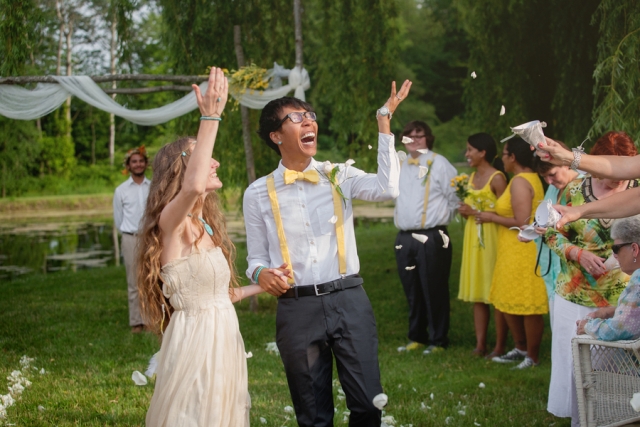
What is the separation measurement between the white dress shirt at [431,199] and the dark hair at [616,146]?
10.3 ft

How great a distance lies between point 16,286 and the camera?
43.0ft

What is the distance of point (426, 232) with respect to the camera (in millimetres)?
7793

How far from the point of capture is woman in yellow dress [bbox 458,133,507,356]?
7395 millimetres

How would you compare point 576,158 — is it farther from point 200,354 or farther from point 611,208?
point 200,354

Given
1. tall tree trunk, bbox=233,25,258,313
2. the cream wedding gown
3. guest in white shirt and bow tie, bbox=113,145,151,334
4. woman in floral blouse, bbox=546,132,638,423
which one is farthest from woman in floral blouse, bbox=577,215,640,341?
guest in white shirt and bow tie, bbox=113,145,151,334

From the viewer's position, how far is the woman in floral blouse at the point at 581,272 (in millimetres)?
4641

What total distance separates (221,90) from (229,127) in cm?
740

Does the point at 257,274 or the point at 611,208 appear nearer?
the point at 611,208

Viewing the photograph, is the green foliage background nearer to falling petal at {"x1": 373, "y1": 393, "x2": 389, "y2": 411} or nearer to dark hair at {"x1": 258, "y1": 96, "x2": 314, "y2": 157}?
dark hair at {"x1": 258, "y1": 96, "x2": 314, "y2": 157}

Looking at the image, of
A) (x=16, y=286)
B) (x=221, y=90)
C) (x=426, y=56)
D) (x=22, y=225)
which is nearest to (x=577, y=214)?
(x=221, y=90)

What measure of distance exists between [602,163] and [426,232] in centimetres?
412

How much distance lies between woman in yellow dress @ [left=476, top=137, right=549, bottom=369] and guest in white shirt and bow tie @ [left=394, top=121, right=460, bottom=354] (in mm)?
626

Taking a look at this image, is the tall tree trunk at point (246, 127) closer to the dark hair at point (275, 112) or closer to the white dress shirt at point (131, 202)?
the white dress shirt at point (131, 202)

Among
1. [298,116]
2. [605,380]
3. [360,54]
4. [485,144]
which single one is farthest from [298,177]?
[360,54]
